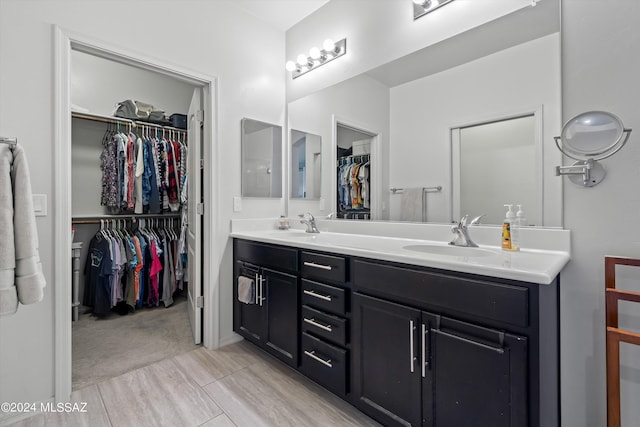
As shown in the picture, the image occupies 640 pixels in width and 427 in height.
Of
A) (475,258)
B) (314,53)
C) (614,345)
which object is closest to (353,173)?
(314,53)

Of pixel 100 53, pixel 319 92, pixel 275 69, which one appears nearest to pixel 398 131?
pixel 319 92

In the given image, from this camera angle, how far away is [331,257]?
1.62m

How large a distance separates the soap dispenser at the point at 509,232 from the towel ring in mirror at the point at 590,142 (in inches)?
10.9

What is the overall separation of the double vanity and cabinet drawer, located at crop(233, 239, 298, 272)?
0.01 meters

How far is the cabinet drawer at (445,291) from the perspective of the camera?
102cm

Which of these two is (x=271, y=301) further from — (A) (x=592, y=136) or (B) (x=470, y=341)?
(A) (x=592, y=136)

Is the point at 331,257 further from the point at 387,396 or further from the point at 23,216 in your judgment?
the point at 23,216

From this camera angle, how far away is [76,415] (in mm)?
1598

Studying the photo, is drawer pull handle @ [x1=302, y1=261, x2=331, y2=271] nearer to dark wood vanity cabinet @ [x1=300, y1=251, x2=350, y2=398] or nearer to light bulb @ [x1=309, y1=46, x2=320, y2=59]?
dark wood vanity cabinet @ [x1=300, y1=251, x2=350, y2=398]

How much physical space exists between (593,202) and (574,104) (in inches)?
16.7

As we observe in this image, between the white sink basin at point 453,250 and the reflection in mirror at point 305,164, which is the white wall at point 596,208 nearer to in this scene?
the white sink basin at point 453,250

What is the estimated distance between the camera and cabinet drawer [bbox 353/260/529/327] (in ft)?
3.35

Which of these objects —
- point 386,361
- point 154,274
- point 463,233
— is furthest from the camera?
point 154,274

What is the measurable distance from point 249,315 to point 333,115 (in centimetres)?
165
